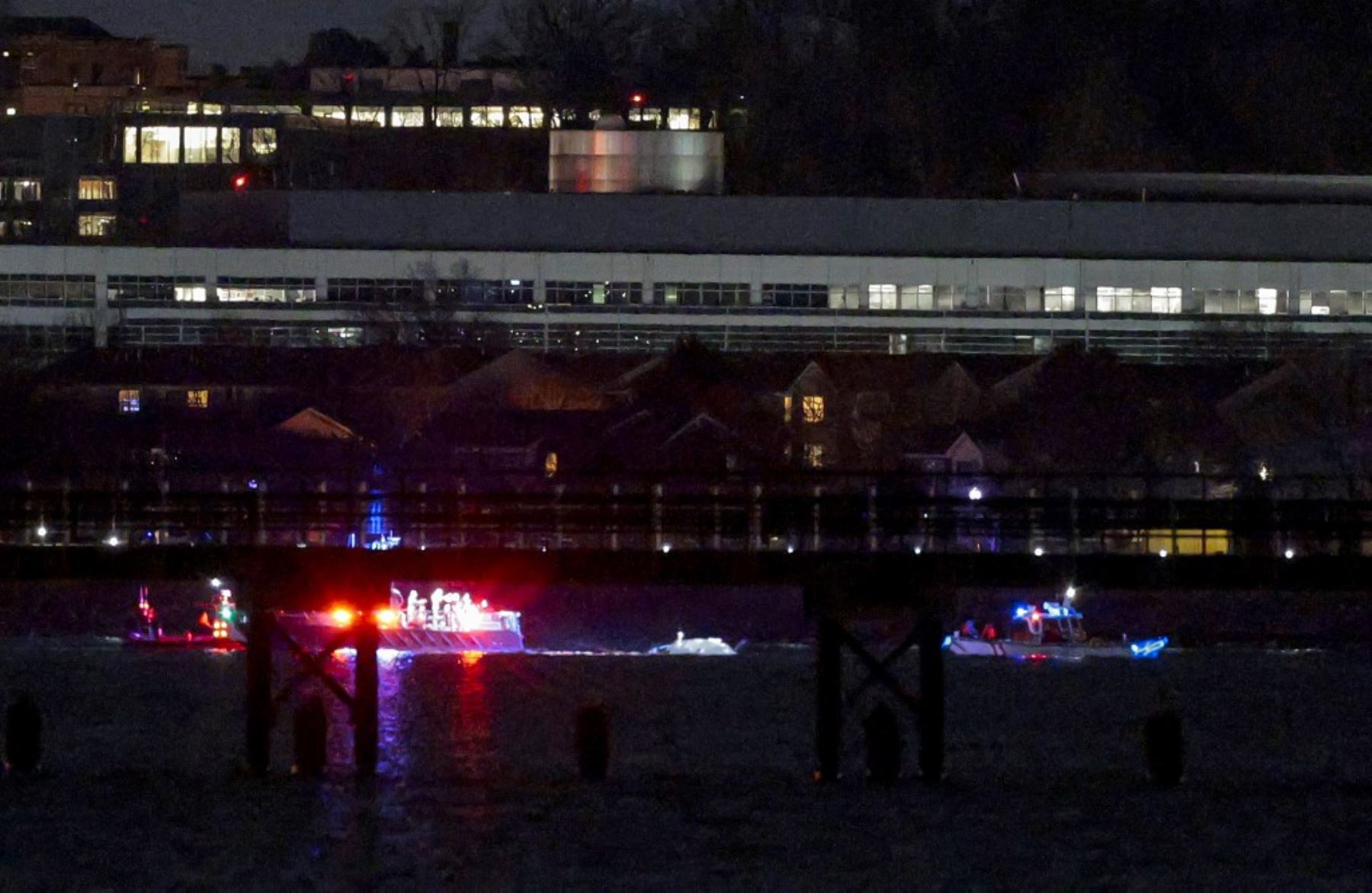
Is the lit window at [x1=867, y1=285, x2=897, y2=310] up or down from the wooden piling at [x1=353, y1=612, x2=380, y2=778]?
up

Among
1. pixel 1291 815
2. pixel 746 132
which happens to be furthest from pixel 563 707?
pixel 746 132

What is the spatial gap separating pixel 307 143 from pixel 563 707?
65.6 metres

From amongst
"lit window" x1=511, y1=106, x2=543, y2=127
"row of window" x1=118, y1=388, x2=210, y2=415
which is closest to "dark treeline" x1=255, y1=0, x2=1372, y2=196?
"lit window" x1=511, y1=106, x2=543, y2=127

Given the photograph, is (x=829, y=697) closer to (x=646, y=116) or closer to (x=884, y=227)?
(x=884, y=227)

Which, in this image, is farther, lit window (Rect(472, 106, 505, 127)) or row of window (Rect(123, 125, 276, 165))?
lit window (Rect(472, 106, 505, 127))

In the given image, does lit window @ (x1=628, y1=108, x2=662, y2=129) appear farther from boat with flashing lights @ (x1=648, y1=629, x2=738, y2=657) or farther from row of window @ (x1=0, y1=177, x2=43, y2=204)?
boat with flashing lights @ (x1=648, y1=629, x2=738, y2=657)

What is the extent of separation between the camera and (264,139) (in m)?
105

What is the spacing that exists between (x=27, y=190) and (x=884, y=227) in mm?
49822

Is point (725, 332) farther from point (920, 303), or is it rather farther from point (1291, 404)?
point (1291, 404)

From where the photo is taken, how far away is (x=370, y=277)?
7306 cm

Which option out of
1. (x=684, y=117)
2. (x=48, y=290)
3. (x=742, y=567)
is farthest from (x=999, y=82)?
(x=742, y=567)

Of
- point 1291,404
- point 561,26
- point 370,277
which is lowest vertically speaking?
point 1291,404

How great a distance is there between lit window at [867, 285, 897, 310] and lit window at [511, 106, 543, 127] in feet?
146

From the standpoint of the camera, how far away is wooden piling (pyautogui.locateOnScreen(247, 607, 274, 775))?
25.4 metres
